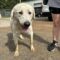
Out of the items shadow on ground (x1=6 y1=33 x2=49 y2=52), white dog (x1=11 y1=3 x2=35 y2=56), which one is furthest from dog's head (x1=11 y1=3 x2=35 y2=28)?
shadow on ground (x1=6 y1=33 x2=49 y2=52)

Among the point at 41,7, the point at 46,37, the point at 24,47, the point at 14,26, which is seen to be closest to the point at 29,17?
the point at 14,26

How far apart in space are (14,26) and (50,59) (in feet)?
4.13

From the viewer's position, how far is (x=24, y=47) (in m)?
6.18

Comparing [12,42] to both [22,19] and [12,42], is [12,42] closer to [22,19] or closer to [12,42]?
[12,42]

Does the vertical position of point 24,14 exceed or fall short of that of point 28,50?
it exceeds it

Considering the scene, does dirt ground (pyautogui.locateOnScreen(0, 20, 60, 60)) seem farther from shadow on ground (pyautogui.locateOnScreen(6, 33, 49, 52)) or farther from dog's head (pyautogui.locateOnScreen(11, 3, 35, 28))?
dog's head (pyautogui.locateOnScreen(11, 3, 35, 28))

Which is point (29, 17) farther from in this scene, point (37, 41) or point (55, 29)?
point (37, 41)

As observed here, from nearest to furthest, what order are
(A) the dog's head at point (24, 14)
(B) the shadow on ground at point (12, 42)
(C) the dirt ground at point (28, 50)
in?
(A) the dog's head at point (24, 14), (C) the dirt ground at point (28, 50), (B) the shadow on ground at point (12, 42)

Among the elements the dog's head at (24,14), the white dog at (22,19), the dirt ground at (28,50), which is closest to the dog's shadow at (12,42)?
the dirt ground at (28,50)

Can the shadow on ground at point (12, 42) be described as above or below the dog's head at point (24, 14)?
below

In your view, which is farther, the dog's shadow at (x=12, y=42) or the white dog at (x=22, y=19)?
the dog's shadow at (x=12, y=42)

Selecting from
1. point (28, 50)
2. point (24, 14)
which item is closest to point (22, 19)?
point (24, 14)

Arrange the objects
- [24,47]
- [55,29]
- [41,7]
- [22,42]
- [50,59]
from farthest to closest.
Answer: [41,7], [22,42], [24,47], [55,29], [50,59]

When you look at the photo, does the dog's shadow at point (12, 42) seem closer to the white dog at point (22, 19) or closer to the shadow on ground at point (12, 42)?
the shadow on ground at point (12, 42)
